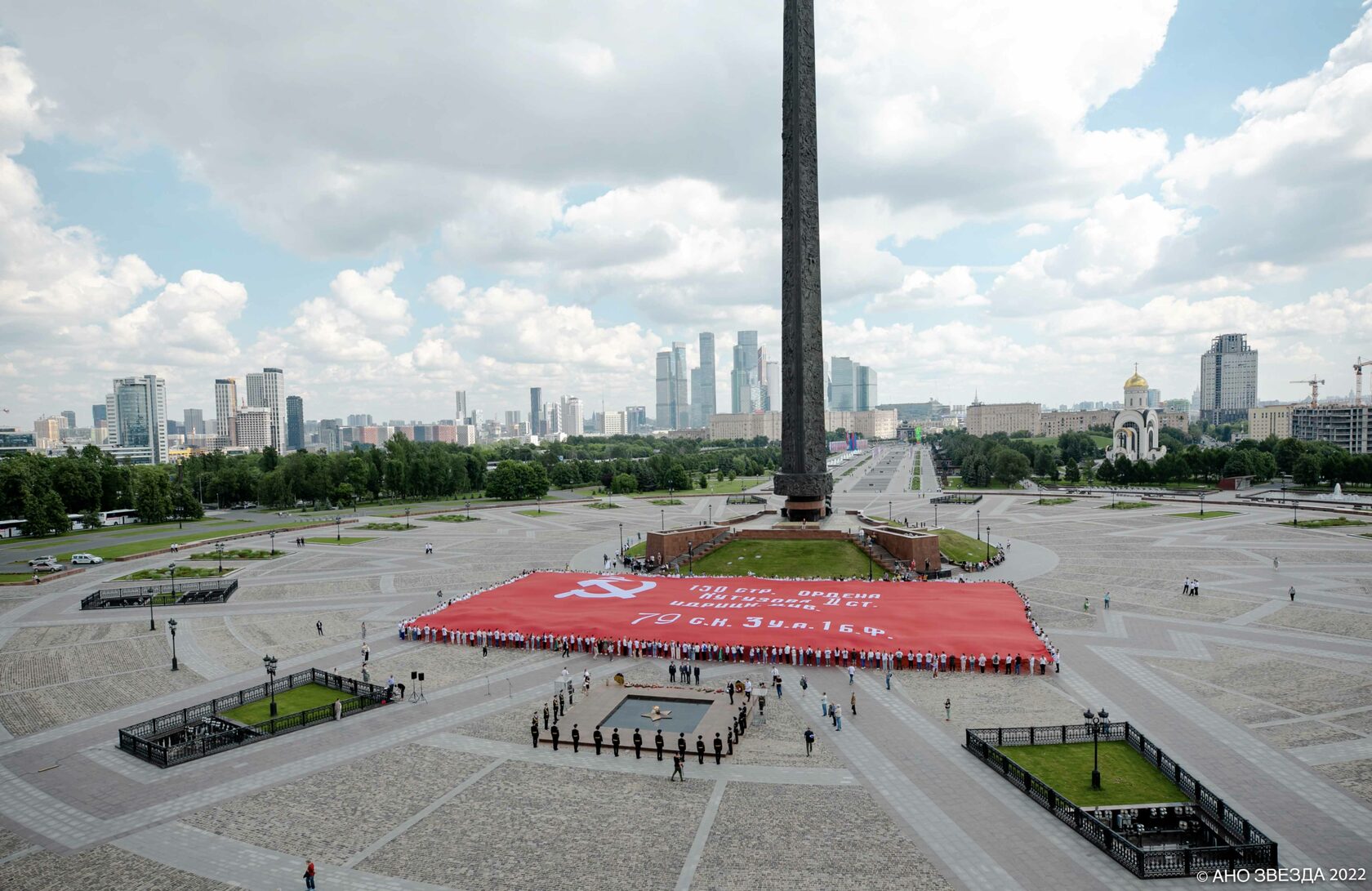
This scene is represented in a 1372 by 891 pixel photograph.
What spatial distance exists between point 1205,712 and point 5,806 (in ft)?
102

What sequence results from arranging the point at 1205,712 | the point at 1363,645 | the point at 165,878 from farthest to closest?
the point at 1363,645, the point at 1205,712, the point at 165,878

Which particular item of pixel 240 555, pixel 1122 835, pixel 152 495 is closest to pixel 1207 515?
pixel 1122 835

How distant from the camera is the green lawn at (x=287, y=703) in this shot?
22.9 meters

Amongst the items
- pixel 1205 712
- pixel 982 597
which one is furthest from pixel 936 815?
pixel 982 597

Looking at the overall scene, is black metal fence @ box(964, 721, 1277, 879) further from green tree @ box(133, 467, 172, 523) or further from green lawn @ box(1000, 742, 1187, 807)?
green tree @ box(133, 467, 172, 523)

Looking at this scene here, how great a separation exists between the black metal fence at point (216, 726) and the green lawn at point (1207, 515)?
67777 mm

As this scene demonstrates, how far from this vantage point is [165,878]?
14.3m

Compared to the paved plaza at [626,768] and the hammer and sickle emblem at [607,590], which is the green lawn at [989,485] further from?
the hammer and sickle emblem at [607,590]

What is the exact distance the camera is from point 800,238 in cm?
4616

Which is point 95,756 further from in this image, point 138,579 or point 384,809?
point 138,579

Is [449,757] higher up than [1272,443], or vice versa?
[1272,443]

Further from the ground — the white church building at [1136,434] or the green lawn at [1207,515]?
the white church building at [1136,434]

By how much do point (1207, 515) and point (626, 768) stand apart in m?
66.6

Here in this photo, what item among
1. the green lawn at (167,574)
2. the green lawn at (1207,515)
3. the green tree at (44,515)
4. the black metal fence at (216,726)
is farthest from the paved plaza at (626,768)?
the green tree at (44,515)
